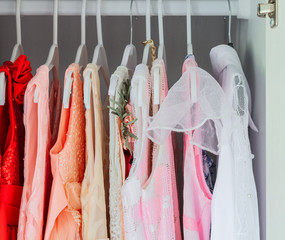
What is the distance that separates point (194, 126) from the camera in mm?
905

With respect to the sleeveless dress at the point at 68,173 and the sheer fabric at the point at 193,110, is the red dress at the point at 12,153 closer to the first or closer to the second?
the sleeveless dress at the point at 68,173

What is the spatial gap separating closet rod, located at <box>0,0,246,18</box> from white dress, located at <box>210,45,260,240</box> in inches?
9.0

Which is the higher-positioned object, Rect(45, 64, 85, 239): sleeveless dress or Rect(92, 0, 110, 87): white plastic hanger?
Rect(92, 0, 110, 87): white plastic hanger

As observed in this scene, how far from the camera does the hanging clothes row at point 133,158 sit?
90cm

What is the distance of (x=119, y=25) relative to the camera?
1317 mm

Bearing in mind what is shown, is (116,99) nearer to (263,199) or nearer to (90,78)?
(90,78)

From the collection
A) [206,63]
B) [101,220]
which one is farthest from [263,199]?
[206,63]

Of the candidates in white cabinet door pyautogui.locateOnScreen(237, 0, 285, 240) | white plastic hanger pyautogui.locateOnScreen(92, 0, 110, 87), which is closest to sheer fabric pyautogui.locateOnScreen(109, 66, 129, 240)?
white plastic hanger pyautogui.locateOnScreen(92, 0, 110, 87)

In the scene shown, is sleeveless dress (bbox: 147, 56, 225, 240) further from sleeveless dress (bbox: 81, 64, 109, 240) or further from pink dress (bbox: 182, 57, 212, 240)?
sleeveless dress (bbox: 81, 64, 109, 240)

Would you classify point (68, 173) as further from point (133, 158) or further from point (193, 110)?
point (193, 110)

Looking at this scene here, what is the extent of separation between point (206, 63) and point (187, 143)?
425 mm

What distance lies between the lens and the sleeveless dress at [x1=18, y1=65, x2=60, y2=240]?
37.0 inches

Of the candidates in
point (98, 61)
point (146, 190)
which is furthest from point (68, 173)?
point (98, 61)
